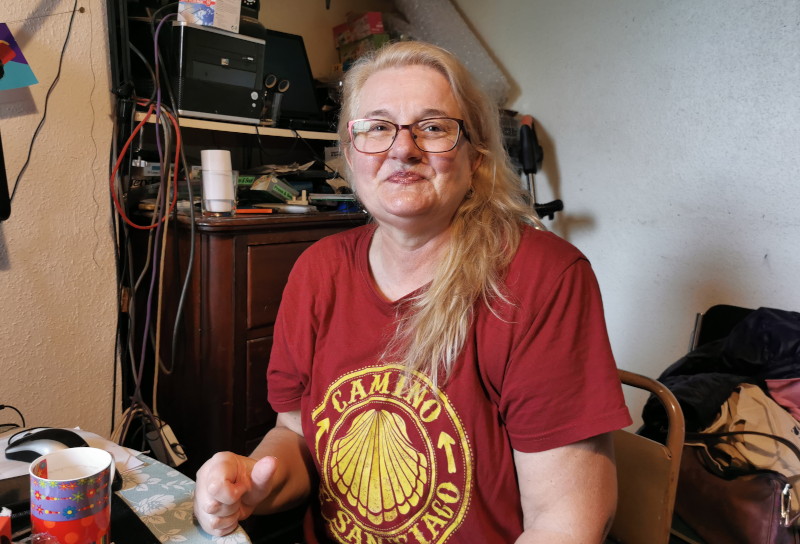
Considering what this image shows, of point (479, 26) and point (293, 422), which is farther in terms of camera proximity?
point (479, 26)

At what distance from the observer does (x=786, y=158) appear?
1.53m

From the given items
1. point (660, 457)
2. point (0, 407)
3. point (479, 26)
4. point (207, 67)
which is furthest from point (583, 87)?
point (0, 407)

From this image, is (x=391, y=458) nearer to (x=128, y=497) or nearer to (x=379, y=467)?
(x=379, y=467)

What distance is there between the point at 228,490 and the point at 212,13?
125 centimetres

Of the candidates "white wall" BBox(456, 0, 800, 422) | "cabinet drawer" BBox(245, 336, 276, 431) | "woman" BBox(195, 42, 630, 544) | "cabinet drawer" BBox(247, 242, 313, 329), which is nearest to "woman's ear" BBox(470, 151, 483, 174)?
"woman" BBox(195, 42, 630, 544)

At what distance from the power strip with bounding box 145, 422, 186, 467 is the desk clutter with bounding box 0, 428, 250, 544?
58 centimetres

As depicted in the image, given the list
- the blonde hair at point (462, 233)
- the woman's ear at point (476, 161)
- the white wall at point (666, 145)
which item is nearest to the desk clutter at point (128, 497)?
the blonde hair at point (462, 233)

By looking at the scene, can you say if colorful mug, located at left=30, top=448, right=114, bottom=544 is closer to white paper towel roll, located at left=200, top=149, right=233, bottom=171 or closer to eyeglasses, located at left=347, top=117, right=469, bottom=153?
eyeglasses, located at left=347, top=117, right=469, bottom=153

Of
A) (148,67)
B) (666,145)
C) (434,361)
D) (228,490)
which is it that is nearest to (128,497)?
(228,490)

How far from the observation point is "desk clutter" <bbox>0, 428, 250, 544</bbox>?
667 millimetres

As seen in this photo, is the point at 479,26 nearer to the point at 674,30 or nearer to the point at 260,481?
the point at 674,30

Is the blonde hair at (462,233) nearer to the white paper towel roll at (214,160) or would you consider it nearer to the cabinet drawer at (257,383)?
the white paper towel roll at (214,160)

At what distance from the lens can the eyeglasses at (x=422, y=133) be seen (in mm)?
914

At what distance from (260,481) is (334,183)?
3.98ft
